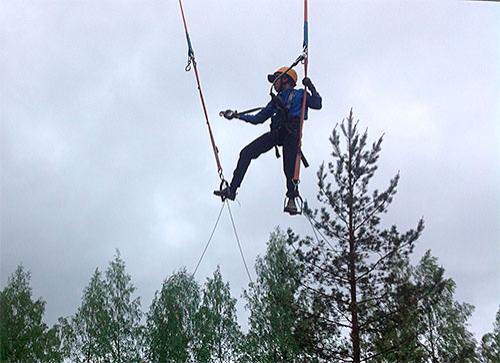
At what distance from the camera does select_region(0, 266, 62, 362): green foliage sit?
15016 millimetres

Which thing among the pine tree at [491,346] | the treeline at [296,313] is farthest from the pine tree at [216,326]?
the pine tree at [491,346]

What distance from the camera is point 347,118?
13.6 meters

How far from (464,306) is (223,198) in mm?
15071

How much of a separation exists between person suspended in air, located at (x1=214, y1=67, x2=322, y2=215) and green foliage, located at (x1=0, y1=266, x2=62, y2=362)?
10751 millimetres

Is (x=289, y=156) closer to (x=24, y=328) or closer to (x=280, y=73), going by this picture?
(x=280, y=73)

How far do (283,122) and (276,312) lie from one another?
1085 cm

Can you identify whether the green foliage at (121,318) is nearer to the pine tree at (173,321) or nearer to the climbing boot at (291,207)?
the pine tree at (173,321)

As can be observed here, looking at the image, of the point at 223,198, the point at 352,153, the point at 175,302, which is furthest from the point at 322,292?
the point at 223,198

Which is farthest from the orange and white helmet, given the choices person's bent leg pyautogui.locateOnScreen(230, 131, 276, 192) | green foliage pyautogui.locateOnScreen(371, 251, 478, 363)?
green foliage pyautogui.locateOnScreen(371, 251, 478, 363)

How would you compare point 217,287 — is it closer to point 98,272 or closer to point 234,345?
point 234,345

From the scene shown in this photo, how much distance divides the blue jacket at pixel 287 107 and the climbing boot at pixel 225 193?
0.64 m

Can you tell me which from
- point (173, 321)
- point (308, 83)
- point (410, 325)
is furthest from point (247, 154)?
point (173, 321)

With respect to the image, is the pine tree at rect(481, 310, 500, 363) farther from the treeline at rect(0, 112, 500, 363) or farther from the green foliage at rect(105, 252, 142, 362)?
the green foliage at rect(105, 252, 142, 362)

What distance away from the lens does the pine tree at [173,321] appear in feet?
51.1
